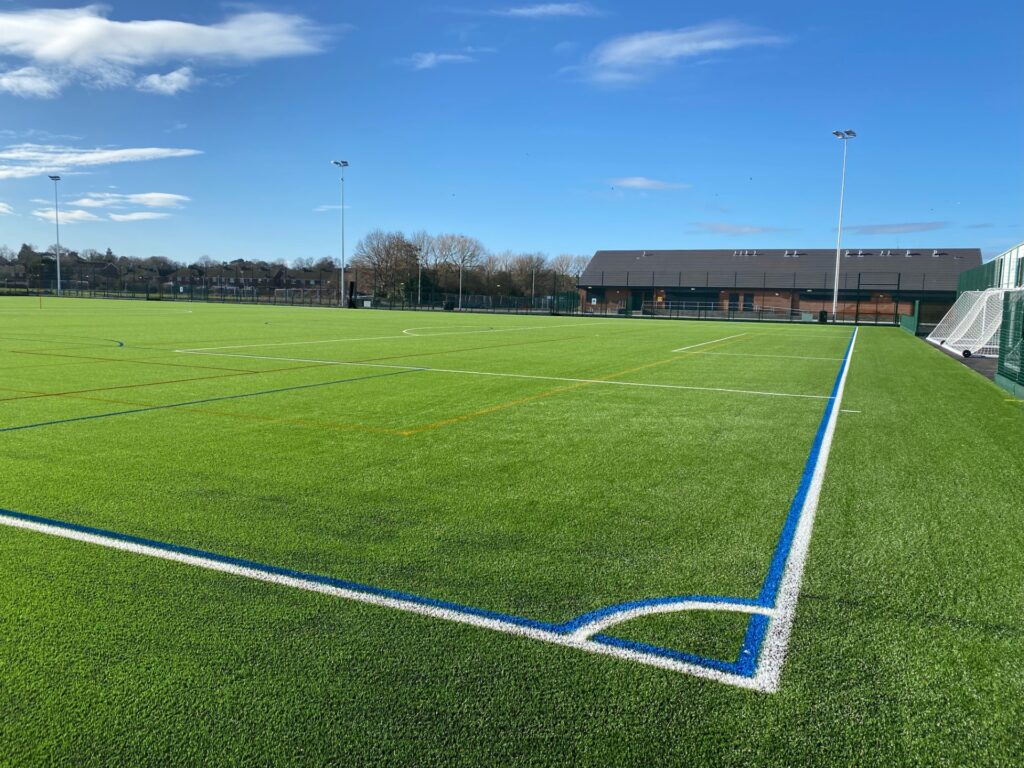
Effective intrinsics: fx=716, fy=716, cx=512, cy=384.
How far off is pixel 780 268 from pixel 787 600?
80.7 meters

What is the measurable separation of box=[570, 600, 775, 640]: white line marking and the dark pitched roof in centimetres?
7341

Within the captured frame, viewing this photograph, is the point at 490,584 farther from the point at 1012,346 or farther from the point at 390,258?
the point at 390,258

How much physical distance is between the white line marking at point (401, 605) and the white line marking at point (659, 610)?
44 millimetres

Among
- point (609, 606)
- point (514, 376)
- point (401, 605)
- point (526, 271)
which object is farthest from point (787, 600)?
point (526, 271)

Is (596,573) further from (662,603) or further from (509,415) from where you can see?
(509,415)

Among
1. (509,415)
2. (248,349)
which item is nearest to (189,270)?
(248,349)

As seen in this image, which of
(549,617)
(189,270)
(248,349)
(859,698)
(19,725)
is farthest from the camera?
(189,270)

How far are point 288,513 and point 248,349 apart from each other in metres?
13.5

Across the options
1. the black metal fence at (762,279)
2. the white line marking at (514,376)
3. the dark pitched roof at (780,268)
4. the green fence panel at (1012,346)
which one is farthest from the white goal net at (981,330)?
the dark pitched roof at (780,268)

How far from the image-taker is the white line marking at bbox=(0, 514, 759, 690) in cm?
277

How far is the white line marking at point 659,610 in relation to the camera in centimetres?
309

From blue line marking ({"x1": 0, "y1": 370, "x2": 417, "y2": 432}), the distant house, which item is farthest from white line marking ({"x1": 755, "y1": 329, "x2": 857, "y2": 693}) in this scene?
the distant house

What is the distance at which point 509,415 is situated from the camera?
8.62 metres

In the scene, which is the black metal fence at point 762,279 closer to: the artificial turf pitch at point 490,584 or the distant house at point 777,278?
the distant house at point 777,278
